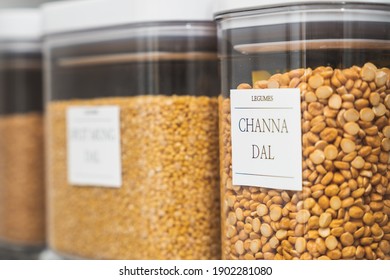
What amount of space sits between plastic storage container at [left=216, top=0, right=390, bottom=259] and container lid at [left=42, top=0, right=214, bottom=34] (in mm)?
127

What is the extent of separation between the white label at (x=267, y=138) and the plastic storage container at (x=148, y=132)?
0.09 metres

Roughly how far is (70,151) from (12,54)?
26 centimetres

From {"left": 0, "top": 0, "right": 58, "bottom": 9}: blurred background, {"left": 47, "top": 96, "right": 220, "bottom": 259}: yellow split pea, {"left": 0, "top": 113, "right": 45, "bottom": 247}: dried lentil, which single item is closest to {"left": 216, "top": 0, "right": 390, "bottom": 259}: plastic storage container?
{"left": 47, "top": 96, "right": 220, "bottom": 259}: yellow split pea

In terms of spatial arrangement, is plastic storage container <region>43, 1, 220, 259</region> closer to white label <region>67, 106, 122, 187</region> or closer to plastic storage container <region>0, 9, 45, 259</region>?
white label <region>67, 106, 122, 187</region>

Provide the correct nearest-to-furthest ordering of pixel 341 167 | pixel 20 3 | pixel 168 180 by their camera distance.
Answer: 1. pixel 341 167
2. pixel 168 180
3. pixel 20 3

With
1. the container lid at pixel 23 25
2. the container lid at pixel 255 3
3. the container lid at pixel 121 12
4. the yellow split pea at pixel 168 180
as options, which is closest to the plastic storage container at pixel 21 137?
the container lid at pixel 23 25

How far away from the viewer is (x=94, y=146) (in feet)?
2.80

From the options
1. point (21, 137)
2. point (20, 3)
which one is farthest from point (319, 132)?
point (20, 3)

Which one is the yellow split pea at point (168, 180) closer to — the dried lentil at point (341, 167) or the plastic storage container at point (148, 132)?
the plastic storage container at point (148, 132)

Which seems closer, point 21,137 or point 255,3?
point 255,3

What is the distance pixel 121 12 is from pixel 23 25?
30 centimetres

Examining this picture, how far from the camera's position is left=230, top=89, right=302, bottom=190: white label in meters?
0.65

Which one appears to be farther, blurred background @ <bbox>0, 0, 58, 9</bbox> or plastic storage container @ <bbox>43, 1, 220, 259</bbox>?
blurred background @ <bbox>0, 0, 58, 9</bbox>

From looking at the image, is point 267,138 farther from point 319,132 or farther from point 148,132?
point 148,132
